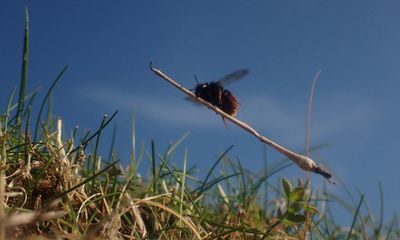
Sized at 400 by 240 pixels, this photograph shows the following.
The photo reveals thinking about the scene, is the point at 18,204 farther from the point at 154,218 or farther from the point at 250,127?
the point at 250,127

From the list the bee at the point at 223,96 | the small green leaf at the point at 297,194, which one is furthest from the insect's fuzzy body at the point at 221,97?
the small green leaf at the point at 297,194

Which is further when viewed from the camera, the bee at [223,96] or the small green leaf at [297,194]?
the bee at [223,96]

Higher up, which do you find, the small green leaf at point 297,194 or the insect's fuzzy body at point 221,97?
the insect's fuzzy body at point 221,97

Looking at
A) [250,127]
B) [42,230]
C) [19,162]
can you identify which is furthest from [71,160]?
[250,127]

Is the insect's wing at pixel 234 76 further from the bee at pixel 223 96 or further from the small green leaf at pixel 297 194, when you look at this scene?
the small green leaf at pixel 297 194

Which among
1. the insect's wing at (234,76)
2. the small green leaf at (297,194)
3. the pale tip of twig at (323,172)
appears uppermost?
the insect's wing at (234,76)

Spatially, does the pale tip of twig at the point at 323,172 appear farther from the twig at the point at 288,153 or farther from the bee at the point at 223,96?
the bee at the point at 223,96

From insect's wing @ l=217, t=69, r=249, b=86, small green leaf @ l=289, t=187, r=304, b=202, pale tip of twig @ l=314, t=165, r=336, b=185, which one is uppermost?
insect's wing @ l=217, t=69, r=249, b=86

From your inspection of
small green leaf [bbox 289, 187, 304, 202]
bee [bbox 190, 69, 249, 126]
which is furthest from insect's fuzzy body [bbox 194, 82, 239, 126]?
small green leaf [bbox 289, 187, 304, 202]

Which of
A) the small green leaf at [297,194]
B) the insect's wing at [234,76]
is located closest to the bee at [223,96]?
the insect's wing at [234,76]

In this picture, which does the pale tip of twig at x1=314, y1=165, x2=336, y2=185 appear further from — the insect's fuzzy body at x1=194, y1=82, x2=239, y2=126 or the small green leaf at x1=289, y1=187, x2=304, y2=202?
the insect's fuzzy body at x1=194, y1=82, x2=239, y2=126

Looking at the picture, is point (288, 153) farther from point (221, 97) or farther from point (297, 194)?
point (221, 97)
